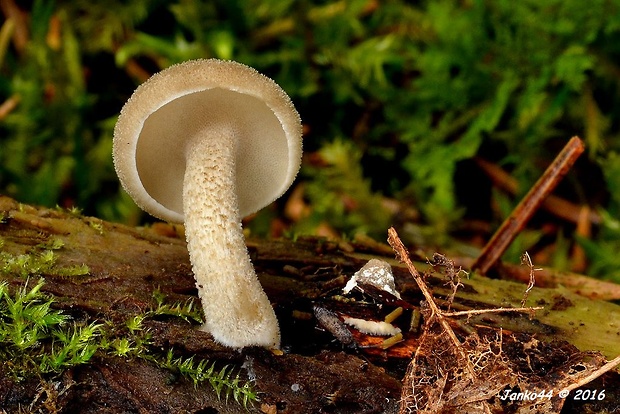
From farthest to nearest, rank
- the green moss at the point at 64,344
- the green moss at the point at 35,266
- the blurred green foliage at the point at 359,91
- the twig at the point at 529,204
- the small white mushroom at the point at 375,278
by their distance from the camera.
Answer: the blurred green foliage at the point at 359,91 < the twig at the point at 529,204 < the small white mushroom at the point at 375,278 < the green moss at the point at 35,266 < the green moss at the point at 64,344

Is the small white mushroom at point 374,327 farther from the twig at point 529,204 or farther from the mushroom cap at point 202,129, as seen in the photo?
the twig at point 529,204

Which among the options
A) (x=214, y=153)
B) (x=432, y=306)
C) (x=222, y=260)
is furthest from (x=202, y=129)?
(x=432, y=306)

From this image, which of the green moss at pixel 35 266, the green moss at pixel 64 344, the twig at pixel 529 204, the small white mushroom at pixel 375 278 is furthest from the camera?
the twig at pixel 529 204

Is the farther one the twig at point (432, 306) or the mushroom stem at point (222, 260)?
the mushroom stem at point (222, 260)

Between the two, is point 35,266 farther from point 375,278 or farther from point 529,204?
point 529,204

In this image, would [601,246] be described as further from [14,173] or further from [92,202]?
[14,173]

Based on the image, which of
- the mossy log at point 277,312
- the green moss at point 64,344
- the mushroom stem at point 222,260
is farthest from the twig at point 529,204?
the green moss at point 64,344

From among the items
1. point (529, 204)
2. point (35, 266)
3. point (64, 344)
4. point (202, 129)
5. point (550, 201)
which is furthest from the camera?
point (550, 201)
